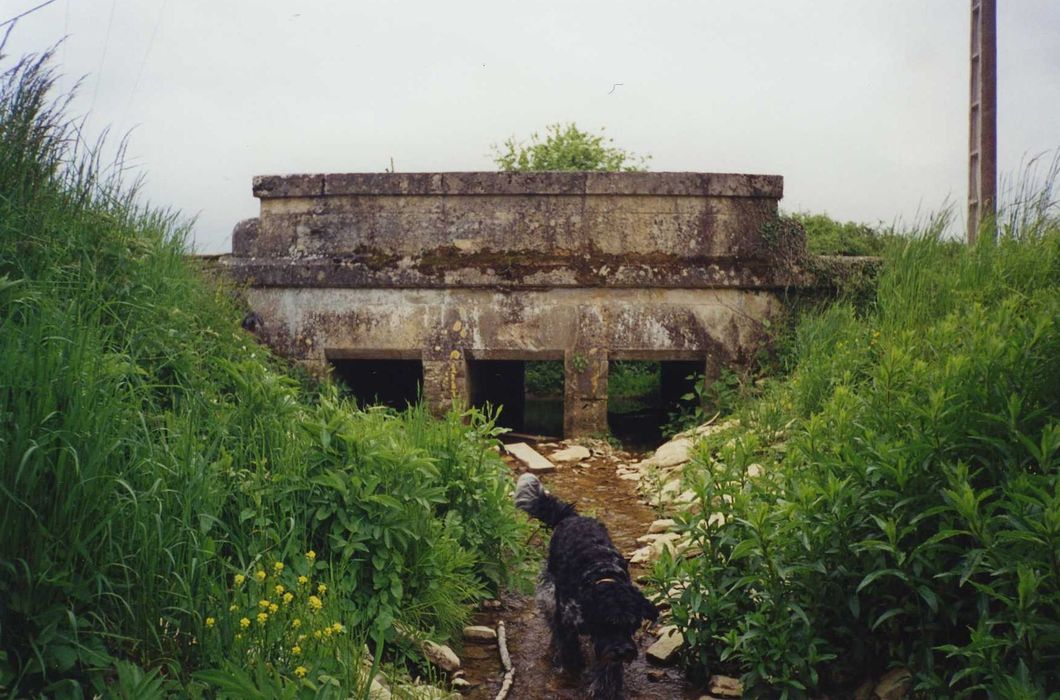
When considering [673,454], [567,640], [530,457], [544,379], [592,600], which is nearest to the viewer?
[592,600]

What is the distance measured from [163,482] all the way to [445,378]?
250 inches

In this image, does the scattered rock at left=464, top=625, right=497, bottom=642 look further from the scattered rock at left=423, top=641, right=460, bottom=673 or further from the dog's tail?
the dog's tail

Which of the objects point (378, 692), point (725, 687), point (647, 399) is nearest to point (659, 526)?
point (725, 687)

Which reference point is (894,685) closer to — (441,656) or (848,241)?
(441,656)

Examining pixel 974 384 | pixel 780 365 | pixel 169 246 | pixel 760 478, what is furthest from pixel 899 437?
pixel 780 365

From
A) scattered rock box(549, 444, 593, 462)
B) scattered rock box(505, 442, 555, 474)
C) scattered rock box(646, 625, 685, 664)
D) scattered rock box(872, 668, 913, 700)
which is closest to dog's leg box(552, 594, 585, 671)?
scattered rock box(646, 625, 685, 664)

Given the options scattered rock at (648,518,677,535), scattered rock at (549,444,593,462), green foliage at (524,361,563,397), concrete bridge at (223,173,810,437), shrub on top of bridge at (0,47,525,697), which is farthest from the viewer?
green foliage at (524,361,563,397)

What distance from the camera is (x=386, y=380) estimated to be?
11.7 metres

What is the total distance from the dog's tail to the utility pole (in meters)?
6.43

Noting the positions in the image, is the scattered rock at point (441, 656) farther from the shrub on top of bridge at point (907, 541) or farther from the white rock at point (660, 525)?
the white rock at point (660, 525)

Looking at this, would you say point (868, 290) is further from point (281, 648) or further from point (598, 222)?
point (281, 648)

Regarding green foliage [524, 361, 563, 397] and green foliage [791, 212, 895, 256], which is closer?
green foliage [791, 212, 895, 256]

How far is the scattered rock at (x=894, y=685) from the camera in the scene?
138 inches

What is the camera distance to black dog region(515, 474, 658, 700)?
3.93 metres
